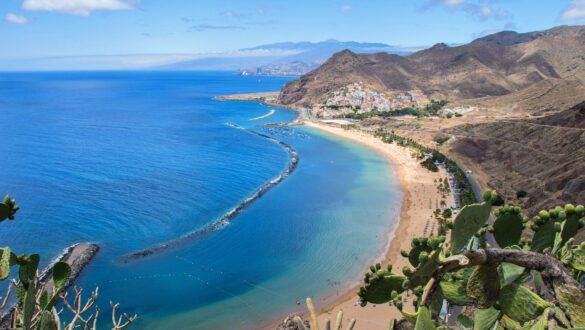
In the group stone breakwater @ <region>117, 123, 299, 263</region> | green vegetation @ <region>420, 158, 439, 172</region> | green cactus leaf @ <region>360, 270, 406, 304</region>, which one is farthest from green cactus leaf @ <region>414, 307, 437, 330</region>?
green vegetation @ <region>420, 158, 439, 172</region>

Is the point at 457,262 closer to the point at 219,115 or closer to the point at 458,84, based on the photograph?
the point at 219,115

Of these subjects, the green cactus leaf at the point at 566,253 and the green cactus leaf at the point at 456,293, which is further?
the green cactus leaf at the point at 566,253

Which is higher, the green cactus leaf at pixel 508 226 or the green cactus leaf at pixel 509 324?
the green cactus leaf at pixel 508 226

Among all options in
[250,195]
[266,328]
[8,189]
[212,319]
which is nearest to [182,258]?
[212,319]

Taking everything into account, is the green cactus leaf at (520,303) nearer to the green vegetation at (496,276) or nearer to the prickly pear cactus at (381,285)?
the green vegetation at (496,276)

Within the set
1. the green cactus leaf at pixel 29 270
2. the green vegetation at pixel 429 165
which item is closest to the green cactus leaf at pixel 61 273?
the green cactus leaf at pixel 29 270

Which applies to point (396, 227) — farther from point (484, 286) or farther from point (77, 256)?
point (484, 286)

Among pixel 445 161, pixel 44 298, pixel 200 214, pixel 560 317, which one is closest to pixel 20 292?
pixel 44 298
